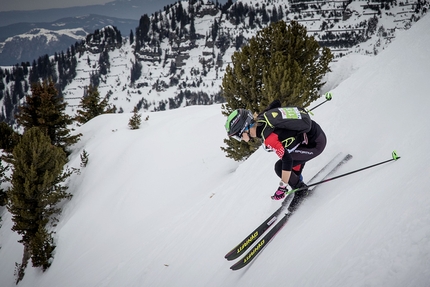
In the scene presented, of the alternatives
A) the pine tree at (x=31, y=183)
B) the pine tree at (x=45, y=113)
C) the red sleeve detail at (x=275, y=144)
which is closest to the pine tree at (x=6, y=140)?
the pine tree at (x=45, y=113)

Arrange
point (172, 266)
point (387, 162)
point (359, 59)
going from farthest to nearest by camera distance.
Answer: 1. point (359, 59)
2. point (172, 266)
3. point (387, 162)

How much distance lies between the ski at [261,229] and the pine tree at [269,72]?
8227 millimetres

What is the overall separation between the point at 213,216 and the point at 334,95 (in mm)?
6039

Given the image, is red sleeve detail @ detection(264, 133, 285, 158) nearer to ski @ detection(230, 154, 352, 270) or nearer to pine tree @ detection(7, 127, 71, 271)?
ski @ detection(230, 154, 352, 270)

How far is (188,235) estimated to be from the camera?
743cm

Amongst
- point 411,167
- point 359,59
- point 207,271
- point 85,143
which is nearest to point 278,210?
point 207,271

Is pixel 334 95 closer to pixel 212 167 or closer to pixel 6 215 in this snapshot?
pixel 212 167

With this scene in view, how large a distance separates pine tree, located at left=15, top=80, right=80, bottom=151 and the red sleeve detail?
94.3 ft

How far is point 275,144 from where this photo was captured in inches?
171

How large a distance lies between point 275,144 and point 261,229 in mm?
2043

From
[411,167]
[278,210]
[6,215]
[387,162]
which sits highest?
[411,167]

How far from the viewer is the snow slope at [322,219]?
2.79 metres

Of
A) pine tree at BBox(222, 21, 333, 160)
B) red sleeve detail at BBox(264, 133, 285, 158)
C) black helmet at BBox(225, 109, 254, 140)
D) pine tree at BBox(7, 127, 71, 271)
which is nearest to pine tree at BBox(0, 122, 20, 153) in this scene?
pine tree at BBox(7, 127, 71, 271)

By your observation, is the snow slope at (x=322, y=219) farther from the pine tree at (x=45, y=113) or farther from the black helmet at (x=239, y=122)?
the pine tree at (x=45, y=113)
